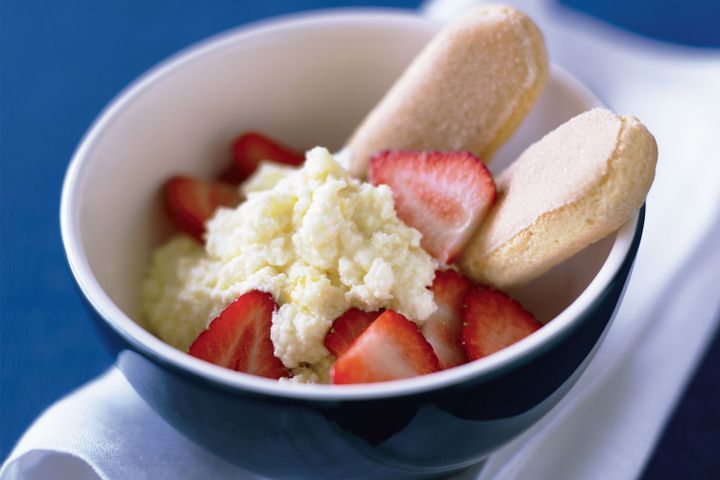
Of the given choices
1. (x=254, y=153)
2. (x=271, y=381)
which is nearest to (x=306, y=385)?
(x=271, y=381)

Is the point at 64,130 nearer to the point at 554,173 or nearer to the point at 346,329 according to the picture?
the point at 346,329

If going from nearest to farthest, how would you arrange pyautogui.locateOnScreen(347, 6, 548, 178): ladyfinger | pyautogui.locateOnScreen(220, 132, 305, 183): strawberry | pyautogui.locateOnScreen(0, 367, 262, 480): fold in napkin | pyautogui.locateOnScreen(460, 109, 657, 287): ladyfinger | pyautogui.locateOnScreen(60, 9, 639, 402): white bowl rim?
pyautogui.locateOnScreen(60, 9, 639, 402): white bowl rim → pyautogui.locateOnScreen(460, 109, 657, 287): ladyfinger → pyautogui.locateOnScreen(0, 367, 262, 480): fold in napkin → pyautogui.locateOnScreen(347, 6, 548, 178): ladyfinger → pyautogui.locateOnScreen(220, 132, 305, 183): strawberry

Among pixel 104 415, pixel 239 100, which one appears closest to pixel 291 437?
pixel 104 415

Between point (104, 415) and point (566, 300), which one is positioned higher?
point (566, 300)

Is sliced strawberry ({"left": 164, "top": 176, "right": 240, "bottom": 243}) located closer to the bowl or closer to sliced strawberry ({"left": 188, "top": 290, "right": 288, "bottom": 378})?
the bowl

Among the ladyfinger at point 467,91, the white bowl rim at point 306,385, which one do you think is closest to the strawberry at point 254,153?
the ladyfinger at point 467,91

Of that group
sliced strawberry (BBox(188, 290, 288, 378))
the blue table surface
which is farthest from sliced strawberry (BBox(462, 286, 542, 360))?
the blue table surface

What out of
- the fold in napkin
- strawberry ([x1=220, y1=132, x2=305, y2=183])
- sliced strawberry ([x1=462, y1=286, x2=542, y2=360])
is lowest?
the fold in napkin

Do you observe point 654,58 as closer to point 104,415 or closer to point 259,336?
point 259,336

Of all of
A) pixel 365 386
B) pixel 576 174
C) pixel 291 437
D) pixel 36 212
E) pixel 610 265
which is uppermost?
pixel 576 174
